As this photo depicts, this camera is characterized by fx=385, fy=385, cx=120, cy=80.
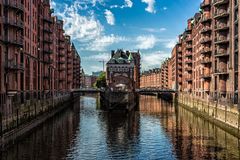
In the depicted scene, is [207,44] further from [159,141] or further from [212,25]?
[159,141]

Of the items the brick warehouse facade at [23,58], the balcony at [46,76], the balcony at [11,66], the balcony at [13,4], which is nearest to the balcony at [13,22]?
the brick warehouse facade at [23,58]

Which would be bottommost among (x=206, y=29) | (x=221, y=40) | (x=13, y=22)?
(x=221, y=40)

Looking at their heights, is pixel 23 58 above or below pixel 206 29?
below

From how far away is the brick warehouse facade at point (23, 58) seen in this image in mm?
53062

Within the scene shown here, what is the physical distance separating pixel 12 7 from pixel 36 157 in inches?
1046

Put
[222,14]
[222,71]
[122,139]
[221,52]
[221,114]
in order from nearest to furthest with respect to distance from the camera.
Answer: [122,139], [221,114], [222,14], [221,52], [222,71]

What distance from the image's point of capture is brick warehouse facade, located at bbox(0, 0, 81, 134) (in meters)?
53.1

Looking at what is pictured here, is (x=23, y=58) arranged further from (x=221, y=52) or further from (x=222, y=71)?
(x=222, y=71)

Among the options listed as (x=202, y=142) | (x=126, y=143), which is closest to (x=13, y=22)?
(x=126, y=143)

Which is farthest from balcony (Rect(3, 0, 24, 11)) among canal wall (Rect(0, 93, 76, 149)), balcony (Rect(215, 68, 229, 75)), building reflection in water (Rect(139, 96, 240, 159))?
balcony (Rect(215, 68, 229, 75))

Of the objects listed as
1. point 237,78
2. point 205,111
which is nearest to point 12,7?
point 237,78

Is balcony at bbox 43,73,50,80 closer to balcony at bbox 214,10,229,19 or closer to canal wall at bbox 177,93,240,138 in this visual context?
canal wall at bbox 177,93,240,138

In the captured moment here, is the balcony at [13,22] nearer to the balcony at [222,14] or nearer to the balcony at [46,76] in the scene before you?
the balcony at [46,76]

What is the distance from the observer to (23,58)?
65625mm
